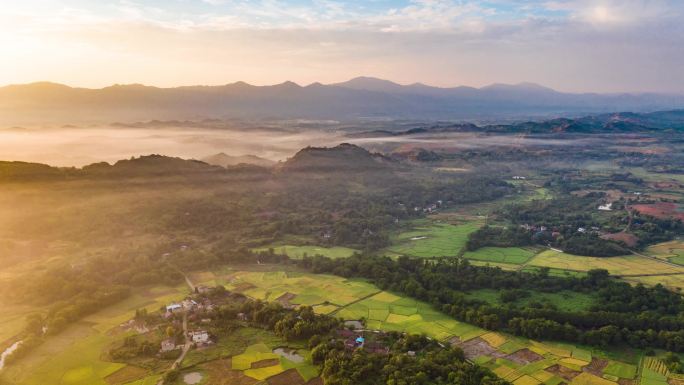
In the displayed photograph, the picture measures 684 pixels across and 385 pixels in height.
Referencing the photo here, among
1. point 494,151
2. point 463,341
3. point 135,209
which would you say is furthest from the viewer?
point 494,151

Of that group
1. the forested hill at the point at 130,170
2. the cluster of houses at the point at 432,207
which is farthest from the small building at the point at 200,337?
the cluster of houses at the point at 432,207

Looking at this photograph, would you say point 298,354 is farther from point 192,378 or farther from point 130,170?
point 130,170

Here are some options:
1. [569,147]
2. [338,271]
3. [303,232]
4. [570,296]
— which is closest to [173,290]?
[338,271]

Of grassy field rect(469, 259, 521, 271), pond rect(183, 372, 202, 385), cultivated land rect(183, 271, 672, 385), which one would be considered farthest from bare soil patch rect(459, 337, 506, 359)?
grassy field rect(469, 259, 521, 271)

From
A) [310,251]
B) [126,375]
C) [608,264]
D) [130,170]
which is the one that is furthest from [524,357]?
[130,170]

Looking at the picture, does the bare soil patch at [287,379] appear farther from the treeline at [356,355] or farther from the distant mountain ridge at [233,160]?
the distant mountain ridge at [233,160]

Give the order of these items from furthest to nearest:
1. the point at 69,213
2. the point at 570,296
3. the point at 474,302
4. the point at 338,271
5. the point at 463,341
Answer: the point at 69,213 → the point at 338,271 → the point at 570,296 → the point at 474,302 → the point at 463,341

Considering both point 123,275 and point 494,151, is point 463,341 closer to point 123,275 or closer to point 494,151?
point 123,275

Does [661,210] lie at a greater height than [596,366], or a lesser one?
greater
